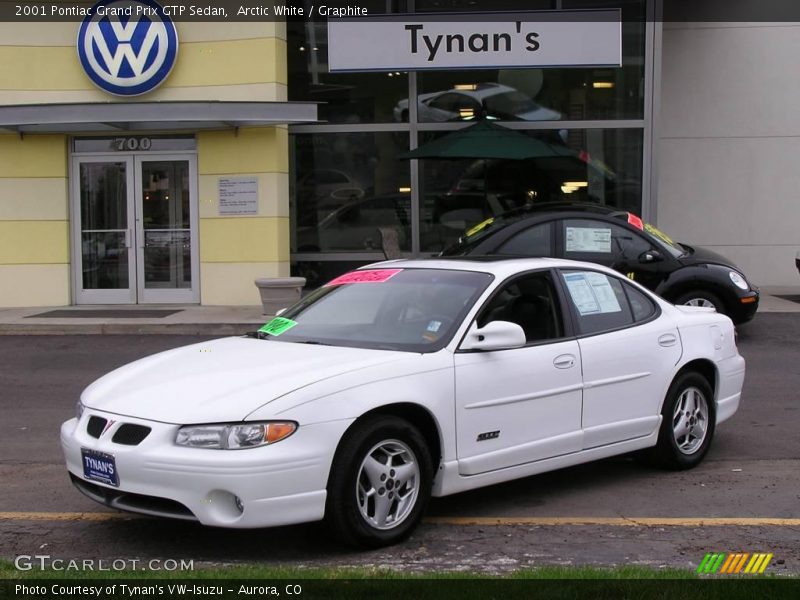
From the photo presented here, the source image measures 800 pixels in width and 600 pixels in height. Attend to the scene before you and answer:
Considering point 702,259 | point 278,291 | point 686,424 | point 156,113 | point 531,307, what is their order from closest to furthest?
point 531,307 < point 686,424 < point 702,259 < point 278,291 < point 156,113

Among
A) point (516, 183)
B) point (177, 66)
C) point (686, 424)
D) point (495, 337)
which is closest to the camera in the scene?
point (495, 337)

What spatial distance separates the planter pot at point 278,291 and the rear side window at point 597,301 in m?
8.49

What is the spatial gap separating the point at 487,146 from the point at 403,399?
11.3m

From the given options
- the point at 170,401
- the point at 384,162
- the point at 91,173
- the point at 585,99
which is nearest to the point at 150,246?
the point at 91,173

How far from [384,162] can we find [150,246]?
4473 millimetres

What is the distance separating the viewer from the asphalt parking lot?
494 cm

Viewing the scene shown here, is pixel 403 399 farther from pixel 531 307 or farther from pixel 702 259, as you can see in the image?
pixel 702 259

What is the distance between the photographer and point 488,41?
53.9ft

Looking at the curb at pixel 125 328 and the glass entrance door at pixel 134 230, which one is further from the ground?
the glass entrance door at pixel 134 230

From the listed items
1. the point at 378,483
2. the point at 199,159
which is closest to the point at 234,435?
the point at 378,483

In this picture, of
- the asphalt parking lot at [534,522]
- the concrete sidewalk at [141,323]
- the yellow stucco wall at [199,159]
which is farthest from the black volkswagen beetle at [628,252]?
the yellow stucco wall at [199,159]

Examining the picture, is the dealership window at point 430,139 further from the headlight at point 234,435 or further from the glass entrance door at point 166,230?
the headlight at point 234,435

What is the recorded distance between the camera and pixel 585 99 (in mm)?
18078

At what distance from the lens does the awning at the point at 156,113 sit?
595 inches
